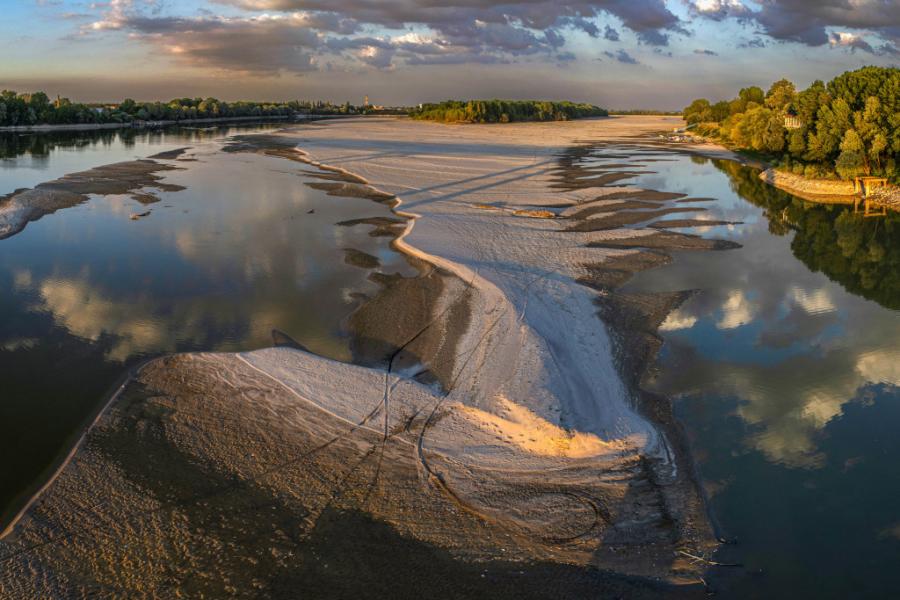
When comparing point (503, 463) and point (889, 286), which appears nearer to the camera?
point (503, 463)

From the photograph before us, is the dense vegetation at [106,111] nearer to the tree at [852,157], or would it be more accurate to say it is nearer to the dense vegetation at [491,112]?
the dense vegetation at [491,112]

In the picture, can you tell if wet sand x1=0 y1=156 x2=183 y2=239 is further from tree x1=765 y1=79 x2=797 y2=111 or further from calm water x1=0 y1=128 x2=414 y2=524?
tree x1=765 y1=79 x2=797 y2=111

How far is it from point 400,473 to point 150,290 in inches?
441

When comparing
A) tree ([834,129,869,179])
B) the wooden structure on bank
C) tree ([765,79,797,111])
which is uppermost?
tree ([765,79,797,111])

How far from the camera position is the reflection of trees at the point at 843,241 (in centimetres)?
1982

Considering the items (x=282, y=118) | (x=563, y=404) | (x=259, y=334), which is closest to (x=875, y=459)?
(x=563, y=404)

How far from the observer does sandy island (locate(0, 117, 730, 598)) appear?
7.39m

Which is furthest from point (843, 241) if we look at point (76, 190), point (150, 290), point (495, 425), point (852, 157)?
point (76, 190)

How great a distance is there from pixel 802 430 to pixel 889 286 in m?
11.4

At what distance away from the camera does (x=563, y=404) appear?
1050cm

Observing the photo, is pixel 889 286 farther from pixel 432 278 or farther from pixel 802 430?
pixel 432 278

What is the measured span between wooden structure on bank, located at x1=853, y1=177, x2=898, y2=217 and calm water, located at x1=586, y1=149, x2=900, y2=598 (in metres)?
9.80

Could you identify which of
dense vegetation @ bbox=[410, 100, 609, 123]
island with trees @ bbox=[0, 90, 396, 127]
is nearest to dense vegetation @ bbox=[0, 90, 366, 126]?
island with trees @ bbox=[0, 90, 396, 127]

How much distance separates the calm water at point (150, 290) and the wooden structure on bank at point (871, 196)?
2366 centimetres
